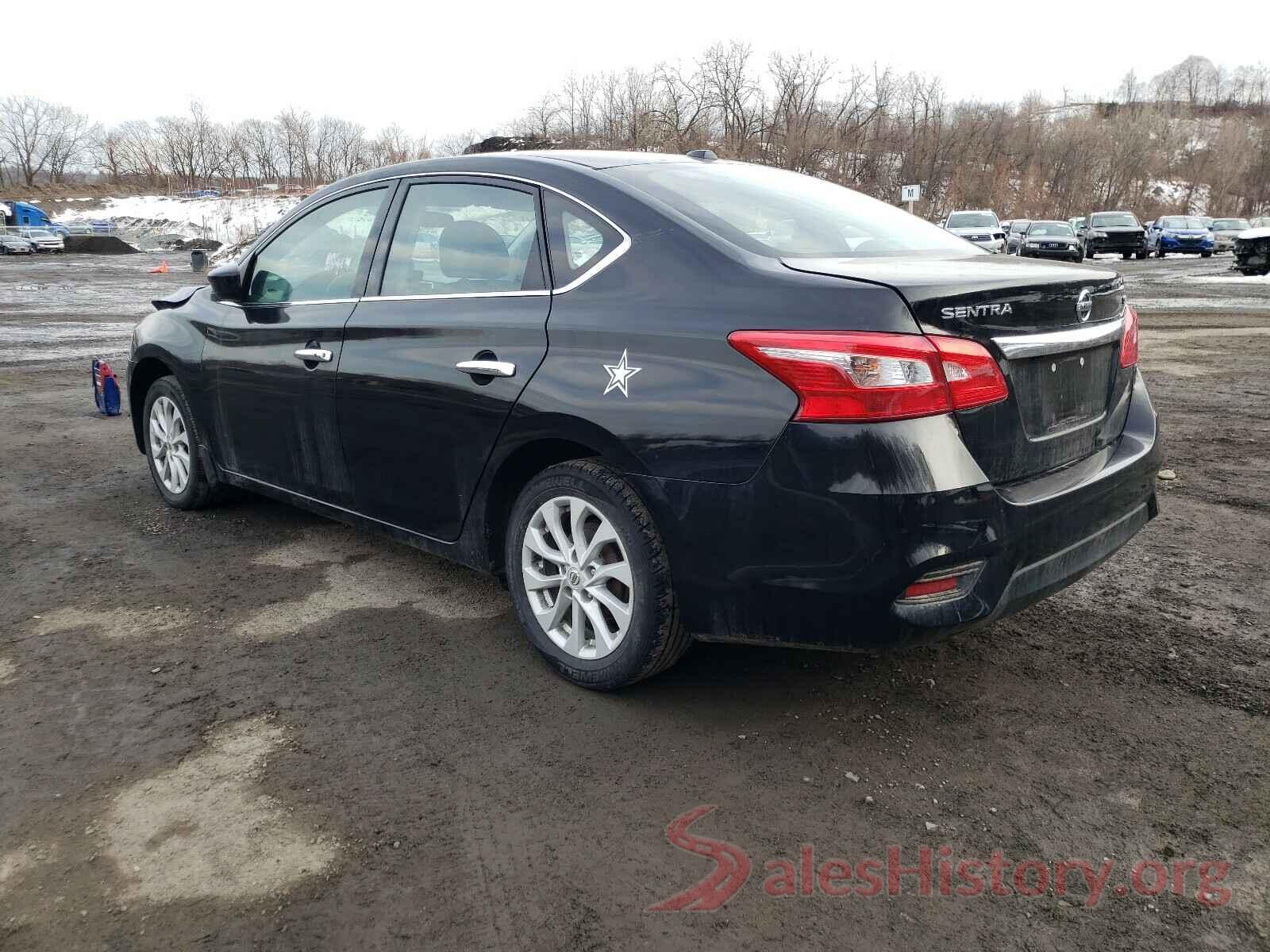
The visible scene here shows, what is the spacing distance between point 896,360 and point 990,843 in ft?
3.88

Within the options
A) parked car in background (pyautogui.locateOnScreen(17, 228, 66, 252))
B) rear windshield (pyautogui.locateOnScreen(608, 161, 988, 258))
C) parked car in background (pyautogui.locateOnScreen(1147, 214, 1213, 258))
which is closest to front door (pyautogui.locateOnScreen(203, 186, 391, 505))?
rear windshield (pyautogui.locateOnScreen(608, 161, 988, 258))

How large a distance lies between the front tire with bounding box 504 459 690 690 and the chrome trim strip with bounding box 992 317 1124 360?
108cm

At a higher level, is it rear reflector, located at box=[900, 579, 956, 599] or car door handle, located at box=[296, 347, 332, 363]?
car door handle, located at box=[296, 347, 332, 363]

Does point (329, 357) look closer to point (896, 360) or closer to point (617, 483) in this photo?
point (617, 483)

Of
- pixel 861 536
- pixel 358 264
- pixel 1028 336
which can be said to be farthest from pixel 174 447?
pixel 1028 336

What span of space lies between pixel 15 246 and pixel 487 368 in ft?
167

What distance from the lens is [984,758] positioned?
272 centimetres

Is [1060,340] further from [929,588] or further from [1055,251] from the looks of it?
[1055,251]

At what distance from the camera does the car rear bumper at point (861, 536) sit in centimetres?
241

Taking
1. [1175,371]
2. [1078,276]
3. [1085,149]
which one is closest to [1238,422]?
[1175,371]

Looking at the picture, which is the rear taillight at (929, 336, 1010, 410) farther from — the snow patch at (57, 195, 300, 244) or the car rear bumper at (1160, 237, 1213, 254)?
the snow patch at (57, 195, 300, 244)

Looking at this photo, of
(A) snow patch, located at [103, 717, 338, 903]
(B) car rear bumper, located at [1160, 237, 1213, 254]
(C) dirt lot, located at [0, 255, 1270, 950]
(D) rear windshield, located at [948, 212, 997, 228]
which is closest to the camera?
(C) dirt lot, located at [0, 255, 1270, 950]

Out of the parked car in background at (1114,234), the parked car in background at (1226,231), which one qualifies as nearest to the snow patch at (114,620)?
the parked car in background at (1114,234)

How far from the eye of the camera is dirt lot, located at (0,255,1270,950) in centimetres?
212
